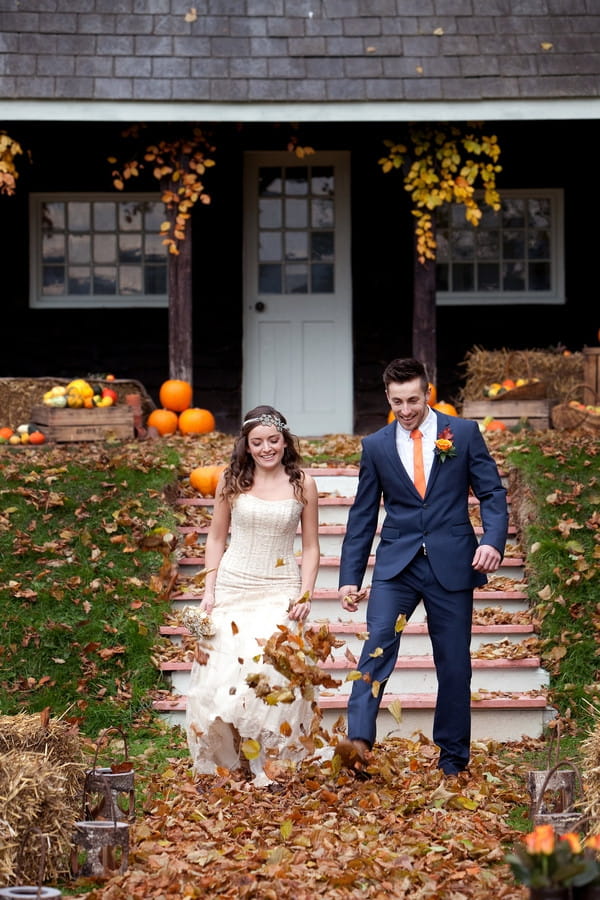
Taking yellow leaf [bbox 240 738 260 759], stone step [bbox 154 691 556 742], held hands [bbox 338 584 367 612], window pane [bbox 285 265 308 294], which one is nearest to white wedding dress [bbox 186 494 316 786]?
yellow leaf [bbox 240 738 260 759]

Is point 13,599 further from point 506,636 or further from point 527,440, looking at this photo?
point 527,440

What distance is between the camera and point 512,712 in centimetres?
646

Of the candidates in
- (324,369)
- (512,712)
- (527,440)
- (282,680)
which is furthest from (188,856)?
(324,369)

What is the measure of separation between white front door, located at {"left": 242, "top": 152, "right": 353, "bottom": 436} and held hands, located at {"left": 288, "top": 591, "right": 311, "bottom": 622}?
7.18m

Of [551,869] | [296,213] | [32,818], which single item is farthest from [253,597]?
[296,213]

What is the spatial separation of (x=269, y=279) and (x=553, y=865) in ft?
33.2

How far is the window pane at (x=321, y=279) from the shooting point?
1269 centimetres

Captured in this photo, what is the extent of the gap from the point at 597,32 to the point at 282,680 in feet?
25.2

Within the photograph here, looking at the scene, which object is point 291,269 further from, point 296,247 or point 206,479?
point 206,479

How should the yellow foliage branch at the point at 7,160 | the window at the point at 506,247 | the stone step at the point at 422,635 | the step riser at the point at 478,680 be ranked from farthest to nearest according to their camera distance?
1. the window at the point at 506,247
2. the yellow foliage branch at the point at 7,160
3. the stone step at the point at 422,635
4. the step riser at the point at 478,680

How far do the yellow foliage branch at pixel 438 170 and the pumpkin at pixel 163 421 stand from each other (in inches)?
103

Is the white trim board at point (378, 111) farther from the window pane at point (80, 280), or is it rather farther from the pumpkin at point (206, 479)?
the pumpkin at point (206, 479)

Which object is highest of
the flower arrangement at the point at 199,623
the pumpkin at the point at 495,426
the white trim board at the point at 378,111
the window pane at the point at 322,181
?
the white trim board at the point at 378,111

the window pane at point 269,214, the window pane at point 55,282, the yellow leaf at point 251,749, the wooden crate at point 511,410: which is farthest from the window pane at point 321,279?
the yellow leaf at point 251,749
